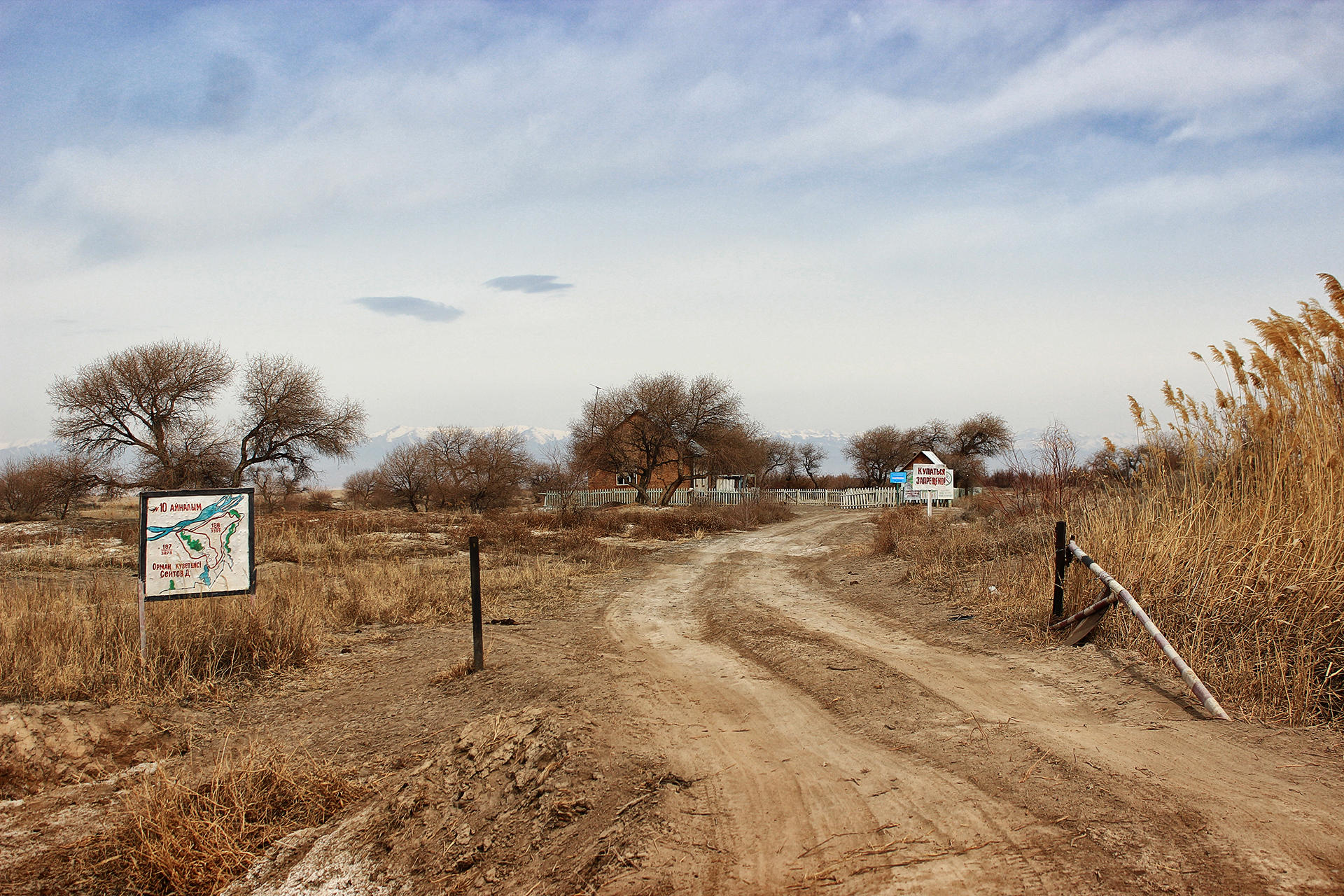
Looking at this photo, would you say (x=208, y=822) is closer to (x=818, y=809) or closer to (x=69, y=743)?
(x=69, y=743)

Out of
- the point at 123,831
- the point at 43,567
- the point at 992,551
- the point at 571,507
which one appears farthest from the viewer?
the point at 571,507

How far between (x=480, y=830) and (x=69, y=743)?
12.8 ft

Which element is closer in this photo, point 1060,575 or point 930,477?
point 1060,575

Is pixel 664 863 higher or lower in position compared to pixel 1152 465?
lower

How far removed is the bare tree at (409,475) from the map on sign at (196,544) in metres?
36.6

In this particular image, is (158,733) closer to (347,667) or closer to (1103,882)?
(347,667)

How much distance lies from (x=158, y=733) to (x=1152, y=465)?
9.97 meters

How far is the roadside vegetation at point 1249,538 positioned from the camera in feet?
16.9

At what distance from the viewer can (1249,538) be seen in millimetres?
6012

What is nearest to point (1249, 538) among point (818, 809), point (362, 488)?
point (818, 809)

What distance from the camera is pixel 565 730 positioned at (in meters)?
4.98

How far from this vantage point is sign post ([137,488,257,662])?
7312 millimetres

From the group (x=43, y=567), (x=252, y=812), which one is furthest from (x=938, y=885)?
(x=43, y=567)

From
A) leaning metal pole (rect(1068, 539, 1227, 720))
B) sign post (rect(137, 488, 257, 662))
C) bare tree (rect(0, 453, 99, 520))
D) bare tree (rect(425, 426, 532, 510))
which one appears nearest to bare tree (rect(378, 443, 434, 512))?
bare tree (rect(425, 426, 532, 510))
